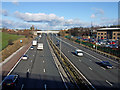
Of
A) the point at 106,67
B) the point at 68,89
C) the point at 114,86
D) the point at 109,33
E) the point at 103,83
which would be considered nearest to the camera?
the point at 68,89

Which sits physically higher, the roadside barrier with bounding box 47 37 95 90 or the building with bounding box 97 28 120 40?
the building with bounding box 97 28 120 40

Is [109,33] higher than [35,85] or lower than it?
higher

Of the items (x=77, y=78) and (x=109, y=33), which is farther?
(x=109, y=33)

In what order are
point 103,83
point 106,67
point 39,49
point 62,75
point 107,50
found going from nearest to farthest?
point 103,83 → point 62,75 → point 106,67 → point 107,50 → point 39,49

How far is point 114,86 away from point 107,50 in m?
30.5

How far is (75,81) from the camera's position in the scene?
19156mm

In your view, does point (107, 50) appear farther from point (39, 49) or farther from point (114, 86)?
point (114, 86)

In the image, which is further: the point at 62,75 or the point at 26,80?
the point at 62,75

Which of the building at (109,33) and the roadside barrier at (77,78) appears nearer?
the roadside barrier at (77,78)

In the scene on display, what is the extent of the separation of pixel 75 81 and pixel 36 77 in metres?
6.36

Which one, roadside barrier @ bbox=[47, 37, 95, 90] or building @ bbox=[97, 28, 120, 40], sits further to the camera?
building @ bbox=[97, 28, 120, 40]

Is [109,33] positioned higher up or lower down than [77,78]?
higher up

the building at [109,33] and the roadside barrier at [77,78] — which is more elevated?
the building at [109,33]

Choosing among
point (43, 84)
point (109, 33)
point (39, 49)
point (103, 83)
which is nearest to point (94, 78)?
point (103, 83)
